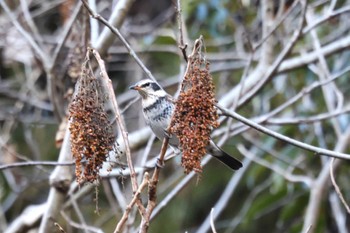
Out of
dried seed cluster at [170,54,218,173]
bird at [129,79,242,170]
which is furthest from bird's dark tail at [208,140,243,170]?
dried seed cluster at [170,54,218,173]

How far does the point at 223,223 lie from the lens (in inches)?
246

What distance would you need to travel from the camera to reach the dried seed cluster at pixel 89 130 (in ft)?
7.17

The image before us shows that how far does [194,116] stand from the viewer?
2213 millimetres

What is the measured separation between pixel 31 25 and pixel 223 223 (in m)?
2.52

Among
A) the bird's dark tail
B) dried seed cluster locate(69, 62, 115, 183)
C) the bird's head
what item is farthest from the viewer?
the bird's dark tail

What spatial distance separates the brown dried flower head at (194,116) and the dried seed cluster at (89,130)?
0.21 meters

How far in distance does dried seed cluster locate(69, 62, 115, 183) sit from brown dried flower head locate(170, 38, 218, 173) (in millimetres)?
207

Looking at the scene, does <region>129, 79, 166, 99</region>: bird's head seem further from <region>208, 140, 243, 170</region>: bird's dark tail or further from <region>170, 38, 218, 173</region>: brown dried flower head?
<region>170, 38, 218, 173</region>: brown dried flower head

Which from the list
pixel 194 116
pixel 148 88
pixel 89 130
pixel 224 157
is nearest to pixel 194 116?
pixel 194 116

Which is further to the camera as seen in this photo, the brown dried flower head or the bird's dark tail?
the bird's dark tail

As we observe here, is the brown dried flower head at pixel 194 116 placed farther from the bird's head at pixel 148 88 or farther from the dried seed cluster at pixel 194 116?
the bird's head at pixel 148 88

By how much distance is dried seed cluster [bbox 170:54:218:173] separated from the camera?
2.20 metres

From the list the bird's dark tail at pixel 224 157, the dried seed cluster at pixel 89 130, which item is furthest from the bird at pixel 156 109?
the dried seed cluster at pixel 89 130

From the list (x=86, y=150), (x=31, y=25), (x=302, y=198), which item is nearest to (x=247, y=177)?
(x=302, y=198)
